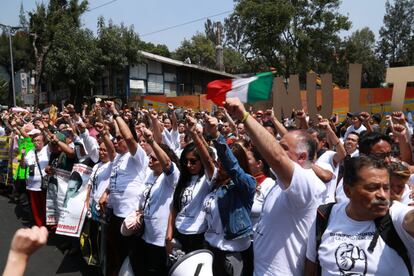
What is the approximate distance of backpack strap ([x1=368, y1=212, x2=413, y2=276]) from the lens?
6.31 feet

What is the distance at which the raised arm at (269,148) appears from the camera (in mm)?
2141

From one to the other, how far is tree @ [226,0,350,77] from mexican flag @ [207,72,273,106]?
21380 mm

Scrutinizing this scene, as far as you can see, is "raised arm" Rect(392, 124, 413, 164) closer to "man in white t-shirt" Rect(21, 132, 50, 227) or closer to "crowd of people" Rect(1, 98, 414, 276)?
"crowd of people" Rect(1, 98, 414, 276)

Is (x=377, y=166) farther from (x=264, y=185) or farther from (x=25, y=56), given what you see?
(x=25, y=56)

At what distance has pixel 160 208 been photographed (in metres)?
3.77

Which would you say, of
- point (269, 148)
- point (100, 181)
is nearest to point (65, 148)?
point (100, 181)

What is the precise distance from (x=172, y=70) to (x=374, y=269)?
24.6m

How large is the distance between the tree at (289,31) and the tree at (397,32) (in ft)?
74.5

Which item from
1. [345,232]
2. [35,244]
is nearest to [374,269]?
[345,232]

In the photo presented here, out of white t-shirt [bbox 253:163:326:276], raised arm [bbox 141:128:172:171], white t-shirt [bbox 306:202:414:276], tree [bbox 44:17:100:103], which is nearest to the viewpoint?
white t-shirt [bbox 306:202:414:276]

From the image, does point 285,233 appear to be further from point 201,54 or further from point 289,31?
point 201,54

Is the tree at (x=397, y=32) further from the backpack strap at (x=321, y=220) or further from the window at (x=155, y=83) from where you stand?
the backpack strap at (x=321, y=220)

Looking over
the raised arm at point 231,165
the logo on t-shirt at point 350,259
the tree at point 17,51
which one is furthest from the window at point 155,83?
the logo on t-shirt at point 350,259

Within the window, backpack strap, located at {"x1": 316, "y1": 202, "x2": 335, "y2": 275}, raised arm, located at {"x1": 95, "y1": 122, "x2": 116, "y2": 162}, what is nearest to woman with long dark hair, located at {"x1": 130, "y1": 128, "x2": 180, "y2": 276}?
raised arm, located at {"x1": 95, "y1": 122, "x2": 116, "y2": 162}
